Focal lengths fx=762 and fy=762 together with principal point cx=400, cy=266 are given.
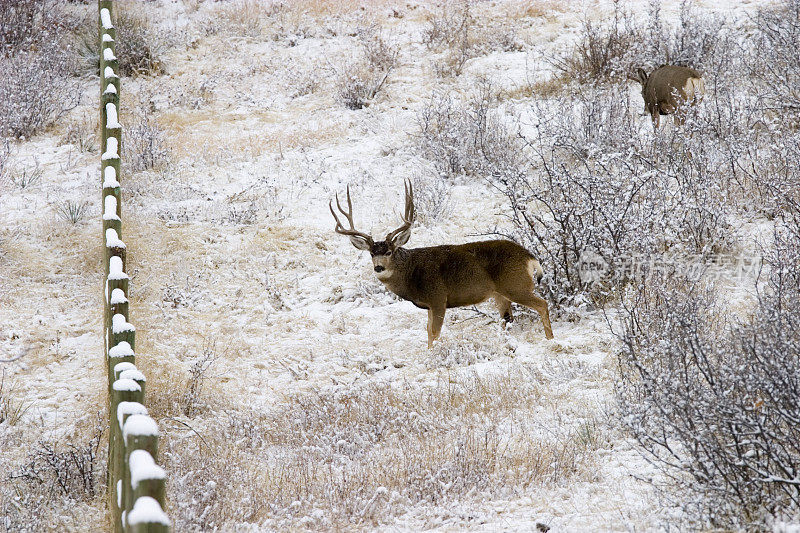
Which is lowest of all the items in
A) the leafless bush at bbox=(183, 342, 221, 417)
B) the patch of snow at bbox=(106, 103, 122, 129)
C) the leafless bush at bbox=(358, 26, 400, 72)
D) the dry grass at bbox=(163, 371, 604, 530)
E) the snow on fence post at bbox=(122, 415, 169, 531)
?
the leafless bush at bbox=(183, 342, 221, 417)

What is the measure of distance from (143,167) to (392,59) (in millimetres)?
5269

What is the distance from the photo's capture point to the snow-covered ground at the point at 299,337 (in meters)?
4.22

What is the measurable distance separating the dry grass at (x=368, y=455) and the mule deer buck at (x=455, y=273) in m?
1.02

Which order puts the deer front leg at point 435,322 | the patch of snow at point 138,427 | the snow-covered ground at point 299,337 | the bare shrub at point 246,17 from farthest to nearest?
1. the bare shrub at point 246,17
2. the deer front leg at point 435,322
3. the snow-covered ground at point 299,337
4. the patch of snow at point 138,427

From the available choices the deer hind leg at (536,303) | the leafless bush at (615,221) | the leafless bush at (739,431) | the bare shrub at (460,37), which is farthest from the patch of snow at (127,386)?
the bare shrub at (460,37)

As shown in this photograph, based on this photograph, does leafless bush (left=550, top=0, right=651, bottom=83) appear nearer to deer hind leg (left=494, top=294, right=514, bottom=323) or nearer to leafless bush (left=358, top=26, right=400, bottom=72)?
leafless bush (left=358, top=26, right=400, bottom=72)

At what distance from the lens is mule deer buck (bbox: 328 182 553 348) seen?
22.2ft

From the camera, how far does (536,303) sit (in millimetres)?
6797

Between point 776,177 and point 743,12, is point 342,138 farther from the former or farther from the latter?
point 743,12

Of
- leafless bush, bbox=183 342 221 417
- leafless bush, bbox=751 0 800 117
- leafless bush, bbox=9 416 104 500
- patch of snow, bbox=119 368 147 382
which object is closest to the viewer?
patch of snow, bbox=119 368 147 382

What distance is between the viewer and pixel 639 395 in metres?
4.86

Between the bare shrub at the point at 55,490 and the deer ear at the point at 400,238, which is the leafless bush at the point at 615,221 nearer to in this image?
the deer ear at the point at 400,238

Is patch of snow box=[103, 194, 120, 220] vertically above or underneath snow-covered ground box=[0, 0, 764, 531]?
above

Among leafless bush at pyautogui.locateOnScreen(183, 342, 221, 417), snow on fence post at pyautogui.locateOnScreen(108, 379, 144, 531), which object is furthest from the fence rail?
leafless bush at pyautogui.locateOnScreen(183, 342, 221, 417)
